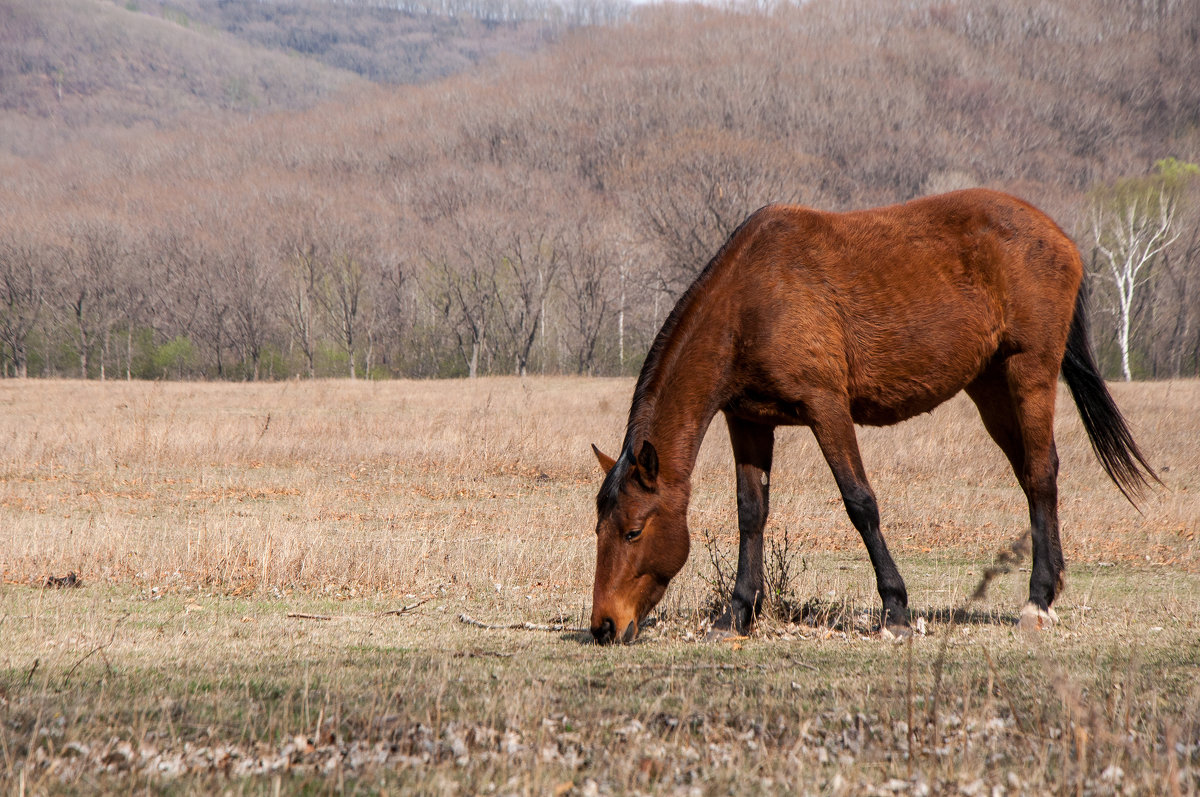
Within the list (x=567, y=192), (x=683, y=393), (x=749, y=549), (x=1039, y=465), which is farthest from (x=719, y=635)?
(x=567, y=192)

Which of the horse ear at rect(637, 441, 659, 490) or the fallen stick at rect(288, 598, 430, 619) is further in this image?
the fallen stick at rect(288, 598, 430, 619)

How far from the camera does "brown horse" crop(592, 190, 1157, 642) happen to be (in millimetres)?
5848

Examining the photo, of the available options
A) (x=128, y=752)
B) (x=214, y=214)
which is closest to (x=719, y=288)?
(x=128, y=752)

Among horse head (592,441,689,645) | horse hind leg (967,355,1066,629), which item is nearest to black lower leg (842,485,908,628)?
horse head (592,441,689,645)

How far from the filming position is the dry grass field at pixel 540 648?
11.5ft

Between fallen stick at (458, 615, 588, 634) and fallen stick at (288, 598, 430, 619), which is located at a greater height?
fallen stick at (458, 615, 588, 634)

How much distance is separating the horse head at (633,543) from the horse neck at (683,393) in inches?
8.7

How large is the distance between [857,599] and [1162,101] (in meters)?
131

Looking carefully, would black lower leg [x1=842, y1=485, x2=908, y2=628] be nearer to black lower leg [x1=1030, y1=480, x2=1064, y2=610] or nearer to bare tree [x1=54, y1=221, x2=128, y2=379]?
black lower leg [x1=1030, y1=480, x2=1064, y2=610]

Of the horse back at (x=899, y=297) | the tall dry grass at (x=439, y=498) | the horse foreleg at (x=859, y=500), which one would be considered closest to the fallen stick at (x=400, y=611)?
the tall dry grass at (x=439, y=498)

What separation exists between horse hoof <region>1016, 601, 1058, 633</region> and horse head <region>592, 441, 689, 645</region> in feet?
8.86

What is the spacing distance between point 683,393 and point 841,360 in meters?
1.22

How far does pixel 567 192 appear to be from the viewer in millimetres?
105062

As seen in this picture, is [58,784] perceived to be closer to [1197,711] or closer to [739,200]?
[1197,711]
